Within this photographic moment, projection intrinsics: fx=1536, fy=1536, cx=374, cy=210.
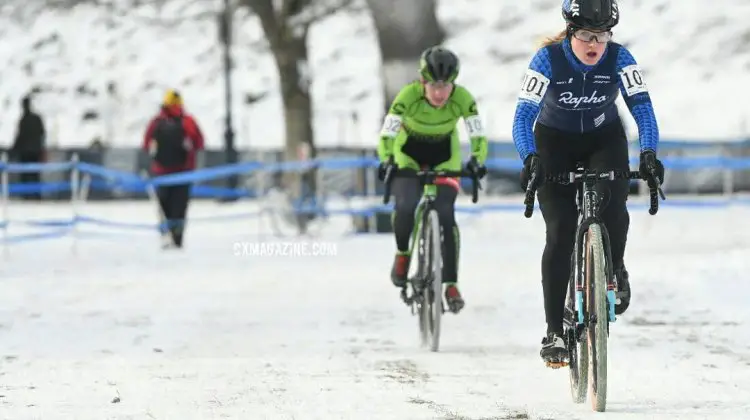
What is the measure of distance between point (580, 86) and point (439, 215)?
2758mm

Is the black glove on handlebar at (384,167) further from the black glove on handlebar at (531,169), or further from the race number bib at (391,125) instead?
the black glove on handlebar at (531,169)

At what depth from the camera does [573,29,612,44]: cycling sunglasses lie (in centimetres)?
657

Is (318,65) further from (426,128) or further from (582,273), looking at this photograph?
(582,273)

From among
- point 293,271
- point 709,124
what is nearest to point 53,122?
point 709,124

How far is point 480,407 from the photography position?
666 cm

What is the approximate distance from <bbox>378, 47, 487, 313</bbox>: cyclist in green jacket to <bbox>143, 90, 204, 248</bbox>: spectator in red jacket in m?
8.57

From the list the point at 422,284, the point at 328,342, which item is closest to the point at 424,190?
the point at 422,284

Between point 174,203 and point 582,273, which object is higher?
point 582,273

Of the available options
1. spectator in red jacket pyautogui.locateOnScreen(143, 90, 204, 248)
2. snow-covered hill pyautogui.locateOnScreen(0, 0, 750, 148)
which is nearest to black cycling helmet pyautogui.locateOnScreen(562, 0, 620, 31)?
spectator in red jacket pyautogui.locateOnScreen(143, 90, 204, 248)

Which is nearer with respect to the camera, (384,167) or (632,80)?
(632,80)

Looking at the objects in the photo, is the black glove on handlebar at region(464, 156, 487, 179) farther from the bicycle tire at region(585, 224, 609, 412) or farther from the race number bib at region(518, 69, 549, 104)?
the bicycle tire at region(585, 224, 609, 412)

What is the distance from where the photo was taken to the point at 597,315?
630 cm

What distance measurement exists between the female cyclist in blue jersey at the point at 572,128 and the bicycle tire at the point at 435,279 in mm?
2086

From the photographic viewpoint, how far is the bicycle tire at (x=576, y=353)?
6.59 metres
